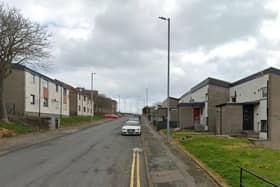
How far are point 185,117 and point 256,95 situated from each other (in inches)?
615

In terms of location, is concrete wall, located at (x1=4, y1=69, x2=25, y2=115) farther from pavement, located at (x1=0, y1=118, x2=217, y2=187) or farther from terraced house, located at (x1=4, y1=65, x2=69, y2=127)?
pavement, located at (x1=0, y1=118, x2=217, y2=187)

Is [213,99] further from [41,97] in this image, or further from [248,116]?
[41,97]

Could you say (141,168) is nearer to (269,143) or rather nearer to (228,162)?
(228,162)

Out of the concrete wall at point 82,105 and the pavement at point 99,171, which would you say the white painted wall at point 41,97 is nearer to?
the concrete wall at point 82,105

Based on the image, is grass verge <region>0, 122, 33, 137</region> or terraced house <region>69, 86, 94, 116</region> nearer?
grass verge <region>0, 122, 33, 137</region>

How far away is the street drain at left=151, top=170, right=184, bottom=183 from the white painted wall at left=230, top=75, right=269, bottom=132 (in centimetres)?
2180

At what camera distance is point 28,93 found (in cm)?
4781

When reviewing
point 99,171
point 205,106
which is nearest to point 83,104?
point 205,106

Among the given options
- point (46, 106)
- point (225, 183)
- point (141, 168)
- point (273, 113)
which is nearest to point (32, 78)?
point (46, 106)

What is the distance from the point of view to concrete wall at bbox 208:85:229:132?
1785 inches

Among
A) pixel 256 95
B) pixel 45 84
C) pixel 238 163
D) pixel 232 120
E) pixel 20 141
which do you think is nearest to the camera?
pixel 238 163

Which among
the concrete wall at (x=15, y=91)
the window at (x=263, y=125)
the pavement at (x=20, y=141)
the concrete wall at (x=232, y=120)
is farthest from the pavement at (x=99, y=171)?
the concrete wall at (x=15, y=91)

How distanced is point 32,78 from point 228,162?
37745 mm

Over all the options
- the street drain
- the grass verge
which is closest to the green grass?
the grass verge
